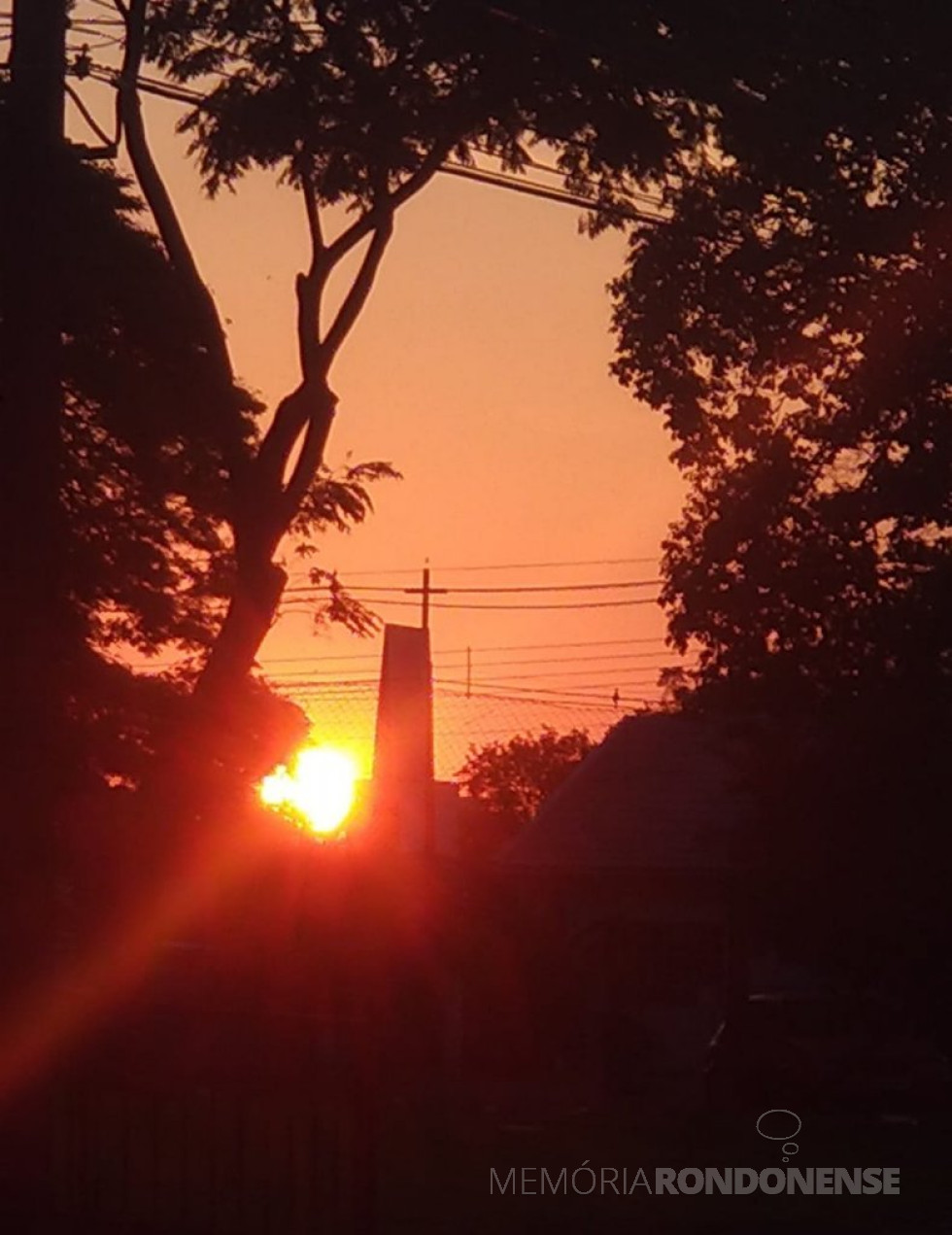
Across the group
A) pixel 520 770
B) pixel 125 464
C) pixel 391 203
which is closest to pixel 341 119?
pixel 391 203

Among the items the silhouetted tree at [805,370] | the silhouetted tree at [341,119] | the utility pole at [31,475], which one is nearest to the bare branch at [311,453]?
the silhouetted tree at [341,119]

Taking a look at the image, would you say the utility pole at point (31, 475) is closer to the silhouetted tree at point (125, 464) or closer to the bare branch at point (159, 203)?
the silhouetted tree at point (125, 464)

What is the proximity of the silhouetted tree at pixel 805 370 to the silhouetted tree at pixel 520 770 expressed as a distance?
85485 millimetres

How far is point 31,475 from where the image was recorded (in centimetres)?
1588

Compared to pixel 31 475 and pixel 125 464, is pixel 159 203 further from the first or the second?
pixel 31 475

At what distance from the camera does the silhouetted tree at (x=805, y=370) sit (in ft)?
71.7

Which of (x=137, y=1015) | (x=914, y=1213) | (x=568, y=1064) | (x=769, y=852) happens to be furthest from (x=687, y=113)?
(x=568, y=1064)

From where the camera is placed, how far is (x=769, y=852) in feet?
92.5

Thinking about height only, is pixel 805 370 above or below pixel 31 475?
above

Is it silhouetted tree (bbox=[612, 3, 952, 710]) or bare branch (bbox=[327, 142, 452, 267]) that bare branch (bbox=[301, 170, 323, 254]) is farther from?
silhouetted tree (bbox=[612, 3, 952, 710])

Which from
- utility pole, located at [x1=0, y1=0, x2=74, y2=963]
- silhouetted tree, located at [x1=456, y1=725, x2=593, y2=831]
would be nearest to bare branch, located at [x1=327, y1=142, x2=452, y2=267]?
utility pole, located at [x1=0, y1=0, x2=74, y2=963]

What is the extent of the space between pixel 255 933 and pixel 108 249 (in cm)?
1131

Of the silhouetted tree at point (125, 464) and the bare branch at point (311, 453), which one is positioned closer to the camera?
the silhouetted tree at point (125, 464)

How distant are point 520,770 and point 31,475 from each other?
10210 cm
